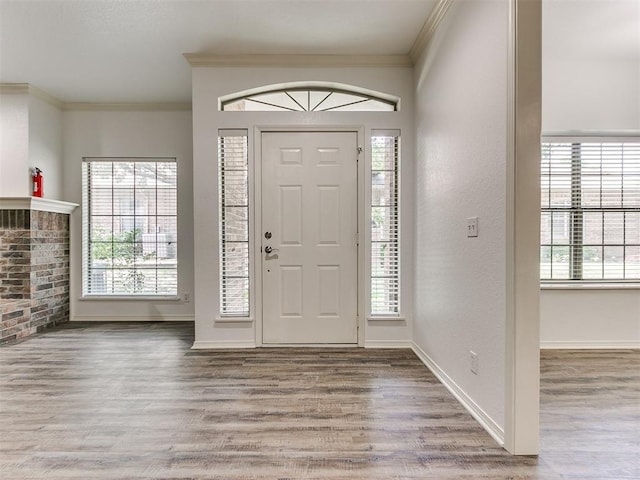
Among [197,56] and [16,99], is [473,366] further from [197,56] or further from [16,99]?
[16,99]

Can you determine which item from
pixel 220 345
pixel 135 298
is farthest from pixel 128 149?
pixel 220 345

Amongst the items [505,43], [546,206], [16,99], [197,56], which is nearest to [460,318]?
[505,43]

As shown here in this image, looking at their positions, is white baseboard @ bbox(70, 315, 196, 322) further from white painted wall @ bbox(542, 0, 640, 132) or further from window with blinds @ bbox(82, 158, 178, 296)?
white painted wall @ bbox(542, 0, 640, 132)

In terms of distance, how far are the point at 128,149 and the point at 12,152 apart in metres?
1.16

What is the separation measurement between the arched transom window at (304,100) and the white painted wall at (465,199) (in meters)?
0.61

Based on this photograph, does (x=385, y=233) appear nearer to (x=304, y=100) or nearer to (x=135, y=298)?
(x=304, y=100)

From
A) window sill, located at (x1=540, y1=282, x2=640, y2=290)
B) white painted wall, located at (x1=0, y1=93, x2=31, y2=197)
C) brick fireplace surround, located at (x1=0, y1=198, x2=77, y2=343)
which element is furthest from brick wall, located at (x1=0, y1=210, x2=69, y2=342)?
window sill, located at (x1=540, y1=282, x2=640, y2=290)

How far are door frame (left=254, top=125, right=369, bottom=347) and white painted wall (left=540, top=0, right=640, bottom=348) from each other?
1.72 meters

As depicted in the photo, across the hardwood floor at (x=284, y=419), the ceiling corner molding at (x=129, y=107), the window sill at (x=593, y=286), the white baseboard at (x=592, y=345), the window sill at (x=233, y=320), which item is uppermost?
the ceiling corner molding at (x=129, y=107)

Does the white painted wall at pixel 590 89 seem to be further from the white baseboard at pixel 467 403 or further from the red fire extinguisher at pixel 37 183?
the red fire extinguisher at pixel 37 183

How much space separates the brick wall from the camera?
12.9ft

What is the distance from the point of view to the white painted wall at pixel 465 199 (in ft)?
6.45

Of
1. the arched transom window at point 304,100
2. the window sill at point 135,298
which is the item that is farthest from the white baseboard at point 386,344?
the window sill at point 135,298

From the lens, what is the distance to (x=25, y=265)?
403 cm
